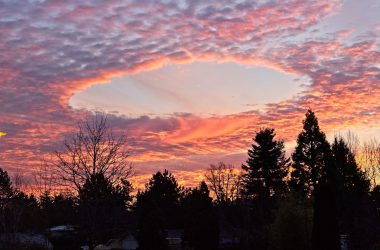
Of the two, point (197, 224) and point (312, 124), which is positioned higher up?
point (312, 124)

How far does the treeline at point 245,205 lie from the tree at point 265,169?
13 centimetres

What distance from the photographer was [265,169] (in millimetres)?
61156

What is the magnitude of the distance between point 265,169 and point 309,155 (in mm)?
7093

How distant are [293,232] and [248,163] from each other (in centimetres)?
2813

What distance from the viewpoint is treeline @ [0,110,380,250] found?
28453 millimetres

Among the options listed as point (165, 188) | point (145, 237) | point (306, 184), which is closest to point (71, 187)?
point (145, 237)

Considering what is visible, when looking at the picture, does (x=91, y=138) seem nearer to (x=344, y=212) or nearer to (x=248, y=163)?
(x=344, y=212)

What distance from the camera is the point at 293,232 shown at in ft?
113

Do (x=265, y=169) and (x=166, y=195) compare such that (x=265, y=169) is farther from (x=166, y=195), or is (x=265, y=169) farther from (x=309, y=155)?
(x=166, y=195)

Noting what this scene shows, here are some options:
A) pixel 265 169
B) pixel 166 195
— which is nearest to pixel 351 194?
pixel 265 169

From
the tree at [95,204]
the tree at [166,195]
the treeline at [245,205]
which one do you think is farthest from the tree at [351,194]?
→ the tree at [166,195]

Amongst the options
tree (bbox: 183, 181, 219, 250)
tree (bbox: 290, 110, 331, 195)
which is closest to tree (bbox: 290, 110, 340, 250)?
tree (bbox: 290, 110, 331, 195)

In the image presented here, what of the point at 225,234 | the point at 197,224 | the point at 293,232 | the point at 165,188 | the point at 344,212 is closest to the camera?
the point at 293,232

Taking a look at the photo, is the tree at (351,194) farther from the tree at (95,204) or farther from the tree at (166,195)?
the tree at (166,195)
